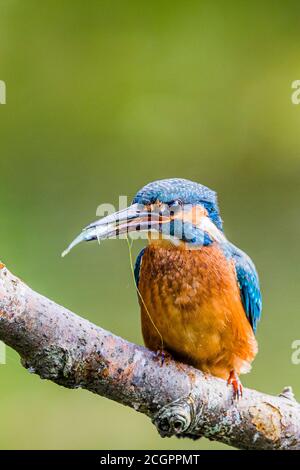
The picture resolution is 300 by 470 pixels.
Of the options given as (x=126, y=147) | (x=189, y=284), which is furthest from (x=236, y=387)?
(x=126, y=147)

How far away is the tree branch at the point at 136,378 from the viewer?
2217 mm

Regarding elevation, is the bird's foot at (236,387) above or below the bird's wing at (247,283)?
below

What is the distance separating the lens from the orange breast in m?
3.03

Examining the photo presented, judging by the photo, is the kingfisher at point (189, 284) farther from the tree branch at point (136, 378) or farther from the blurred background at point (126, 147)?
the blurred background at point (126, 147)

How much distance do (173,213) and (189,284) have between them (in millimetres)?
290

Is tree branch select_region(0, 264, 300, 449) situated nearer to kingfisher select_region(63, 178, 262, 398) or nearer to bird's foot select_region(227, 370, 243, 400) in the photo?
bird's foot select_region(227, 370, 243, 400)

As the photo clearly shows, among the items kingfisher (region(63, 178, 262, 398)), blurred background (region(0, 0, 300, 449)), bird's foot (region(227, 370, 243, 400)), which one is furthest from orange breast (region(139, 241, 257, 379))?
blurred background (region(0, 0, 300, 449))

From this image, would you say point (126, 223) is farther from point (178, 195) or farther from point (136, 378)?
point (136, 378)

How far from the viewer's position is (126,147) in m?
4.92

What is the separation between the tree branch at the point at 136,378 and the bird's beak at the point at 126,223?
0.26 metres

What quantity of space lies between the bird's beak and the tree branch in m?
0.26

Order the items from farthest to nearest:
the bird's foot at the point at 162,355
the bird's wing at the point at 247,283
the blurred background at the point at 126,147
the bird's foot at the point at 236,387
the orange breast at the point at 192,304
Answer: the blurred background at the point at 126,147 < the bird's wing at the point at 247,283 < the orange breast at the point at 192,304 < the bird's foot at the point at 236,387 < the bird's foot at the point at 162,355

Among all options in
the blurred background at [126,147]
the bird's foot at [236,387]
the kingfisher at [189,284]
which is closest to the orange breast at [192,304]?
the kingfisher at [189,284]
